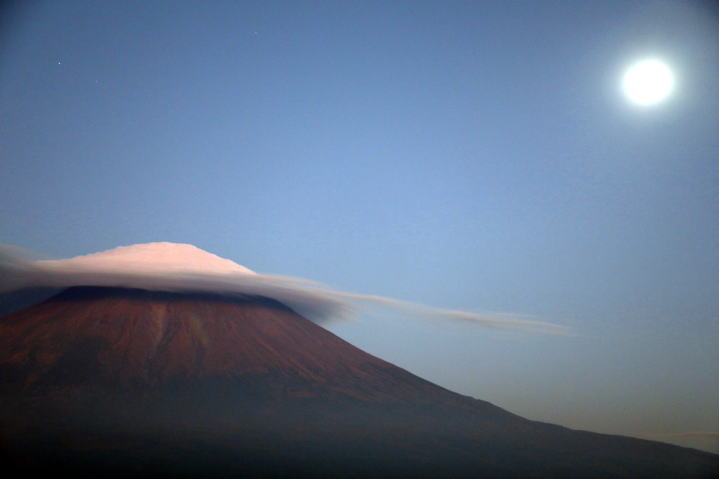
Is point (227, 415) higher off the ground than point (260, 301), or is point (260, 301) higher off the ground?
point (260, 301)

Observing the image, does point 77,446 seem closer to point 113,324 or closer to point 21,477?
point 21,477

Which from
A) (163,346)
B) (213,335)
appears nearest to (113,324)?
(163,346)

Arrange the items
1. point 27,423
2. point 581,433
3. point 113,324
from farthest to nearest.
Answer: point 113,324 < point 581,433 < point 27,423
